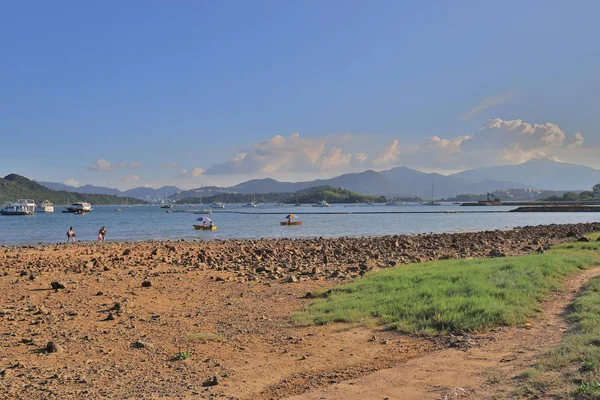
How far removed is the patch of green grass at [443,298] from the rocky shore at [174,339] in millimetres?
712

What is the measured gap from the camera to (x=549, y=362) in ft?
24.5

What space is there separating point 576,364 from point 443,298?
4.80 meters

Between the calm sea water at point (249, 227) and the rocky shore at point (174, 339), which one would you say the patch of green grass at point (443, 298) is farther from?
the calm sea water at point (249, 227)

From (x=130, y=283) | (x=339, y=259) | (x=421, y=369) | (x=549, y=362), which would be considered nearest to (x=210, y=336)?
(x=421, y=369)

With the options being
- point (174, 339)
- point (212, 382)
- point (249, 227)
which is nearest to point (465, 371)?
point (212, 382)

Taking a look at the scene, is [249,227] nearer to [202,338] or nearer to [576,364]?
[202,338]

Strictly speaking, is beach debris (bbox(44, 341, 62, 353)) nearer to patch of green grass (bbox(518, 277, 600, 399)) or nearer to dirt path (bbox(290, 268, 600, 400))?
A: dirt path (bbox(290, 268, 600, 400))

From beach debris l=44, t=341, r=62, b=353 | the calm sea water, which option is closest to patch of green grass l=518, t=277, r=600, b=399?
beach debris l=44, t=341, r=62, b=353

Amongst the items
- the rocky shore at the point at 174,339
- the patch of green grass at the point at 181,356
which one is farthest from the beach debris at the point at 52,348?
the patch of green grass at the point at 181,356

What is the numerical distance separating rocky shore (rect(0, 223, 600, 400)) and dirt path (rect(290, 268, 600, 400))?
49 centimetres

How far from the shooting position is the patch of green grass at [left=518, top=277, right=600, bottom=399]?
20.1 ft

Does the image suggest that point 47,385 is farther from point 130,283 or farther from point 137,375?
point 130,283

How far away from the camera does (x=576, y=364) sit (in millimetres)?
7199

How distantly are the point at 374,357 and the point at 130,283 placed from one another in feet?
34.1
